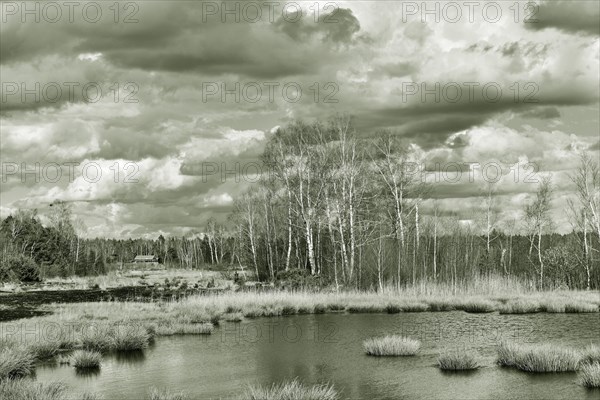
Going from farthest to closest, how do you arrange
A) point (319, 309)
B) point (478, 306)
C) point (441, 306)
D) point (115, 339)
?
1. point (319, 309)
2. point (441, 306)
3. point (478, 306)
4. point (115, 339)

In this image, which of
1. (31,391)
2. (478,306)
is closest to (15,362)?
(31,391)

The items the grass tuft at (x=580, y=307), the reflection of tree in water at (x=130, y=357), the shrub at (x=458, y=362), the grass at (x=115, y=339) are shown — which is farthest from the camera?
the grass tuft at (x=580, y=307)

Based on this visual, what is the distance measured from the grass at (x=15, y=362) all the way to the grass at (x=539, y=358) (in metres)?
14.0

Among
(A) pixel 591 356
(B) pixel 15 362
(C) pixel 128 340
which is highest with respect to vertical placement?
(B) pixel 15 362

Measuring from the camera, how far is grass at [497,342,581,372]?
17625 mm

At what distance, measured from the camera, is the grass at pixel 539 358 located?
1762 cm

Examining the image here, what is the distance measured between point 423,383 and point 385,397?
1.83 meters

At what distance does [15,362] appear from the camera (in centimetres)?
1848

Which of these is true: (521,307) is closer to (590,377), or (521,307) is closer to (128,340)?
(590,377)

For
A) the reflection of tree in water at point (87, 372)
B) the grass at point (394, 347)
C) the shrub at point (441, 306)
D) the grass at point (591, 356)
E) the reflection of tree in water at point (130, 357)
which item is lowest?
the shrub at point (441, 306)

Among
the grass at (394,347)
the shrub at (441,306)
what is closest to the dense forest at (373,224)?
the shrub at (441,306)

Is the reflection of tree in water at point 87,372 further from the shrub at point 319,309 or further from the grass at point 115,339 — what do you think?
the shrub at point 319,309

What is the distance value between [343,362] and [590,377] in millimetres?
7636

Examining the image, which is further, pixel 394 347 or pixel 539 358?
pixel 394 347
